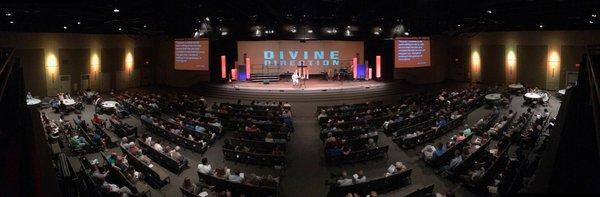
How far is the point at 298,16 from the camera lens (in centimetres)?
2703

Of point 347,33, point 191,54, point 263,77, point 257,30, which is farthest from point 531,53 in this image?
point 191,54

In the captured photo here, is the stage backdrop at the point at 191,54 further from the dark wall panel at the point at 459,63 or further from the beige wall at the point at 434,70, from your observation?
the dark wall panel at the point at 459,63

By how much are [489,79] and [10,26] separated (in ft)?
116

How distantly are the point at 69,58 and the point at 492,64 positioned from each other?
32746 millimetres

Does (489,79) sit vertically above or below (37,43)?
below

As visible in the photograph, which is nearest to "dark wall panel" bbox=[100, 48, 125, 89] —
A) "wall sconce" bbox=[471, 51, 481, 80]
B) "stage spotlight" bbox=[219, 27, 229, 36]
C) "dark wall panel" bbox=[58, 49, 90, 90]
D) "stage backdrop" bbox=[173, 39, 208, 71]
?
"dark wall panel" bbox=[58, 49, 90, 90]

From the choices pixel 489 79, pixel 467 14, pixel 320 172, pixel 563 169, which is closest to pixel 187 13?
pixel 320 172

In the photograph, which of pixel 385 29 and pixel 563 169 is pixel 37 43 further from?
pixel 563 169

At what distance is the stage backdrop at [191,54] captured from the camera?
30578 mm

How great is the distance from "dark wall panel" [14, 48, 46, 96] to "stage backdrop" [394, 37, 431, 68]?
81.0 ft

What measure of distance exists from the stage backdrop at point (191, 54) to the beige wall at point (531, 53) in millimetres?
21766

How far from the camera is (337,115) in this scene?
20.8 meters

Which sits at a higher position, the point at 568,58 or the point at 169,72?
the point at 568,58

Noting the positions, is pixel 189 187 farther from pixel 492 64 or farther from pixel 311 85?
pixel 492 64
